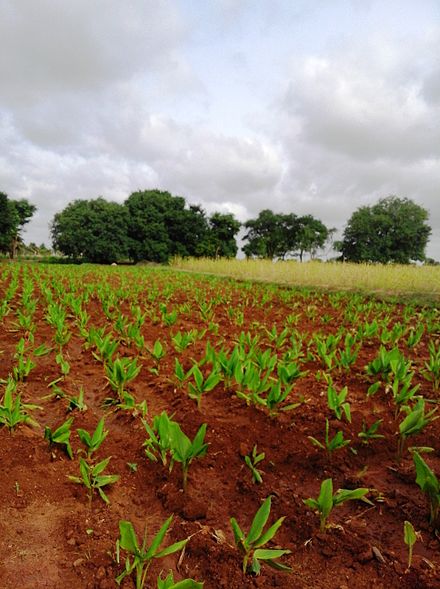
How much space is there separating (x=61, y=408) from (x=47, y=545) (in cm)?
130

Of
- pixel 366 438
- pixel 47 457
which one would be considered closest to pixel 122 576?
pixel 47 457

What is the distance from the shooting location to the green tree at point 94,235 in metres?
33.8

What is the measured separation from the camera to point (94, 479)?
1.63 metres

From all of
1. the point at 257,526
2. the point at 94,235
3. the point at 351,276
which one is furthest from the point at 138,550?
the point at 94,235

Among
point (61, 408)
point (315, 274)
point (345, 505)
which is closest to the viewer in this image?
point (345, 505)

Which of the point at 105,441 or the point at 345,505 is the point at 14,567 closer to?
the point at 105,441

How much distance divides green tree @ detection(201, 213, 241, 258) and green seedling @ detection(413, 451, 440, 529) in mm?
35647

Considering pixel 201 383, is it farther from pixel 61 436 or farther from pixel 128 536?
pixel 128 536

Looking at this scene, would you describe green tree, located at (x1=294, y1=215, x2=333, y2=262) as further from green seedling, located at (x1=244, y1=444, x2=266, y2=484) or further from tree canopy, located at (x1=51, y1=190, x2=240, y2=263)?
green seedling, located at (x1=244, y1=444, x2=266, y2=484)

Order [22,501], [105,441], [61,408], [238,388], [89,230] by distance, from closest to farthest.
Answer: [22,501] < [105,441] < [61,408] < [238,388] < [89,230]

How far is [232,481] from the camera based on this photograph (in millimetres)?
1794

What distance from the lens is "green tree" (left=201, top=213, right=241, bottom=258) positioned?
3719cm

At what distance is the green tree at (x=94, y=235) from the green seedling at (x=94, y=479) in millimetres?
33713

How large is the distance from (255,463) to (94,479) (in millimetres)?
797
